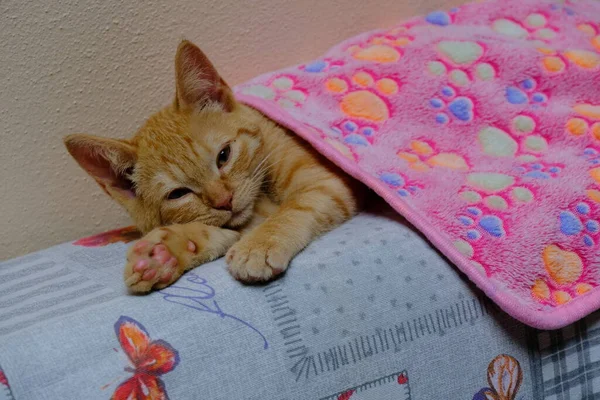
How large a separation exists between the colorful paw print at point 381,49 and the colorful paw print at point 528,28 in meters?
0.27

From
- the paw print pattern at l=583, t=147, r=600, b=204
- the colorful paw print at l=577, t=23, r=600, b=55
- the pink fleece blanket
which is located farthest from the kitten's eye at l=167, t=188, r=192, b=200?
the colorful paw print at l=577, t=23, r=600, b=55

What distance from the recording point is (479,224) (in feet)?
3.20

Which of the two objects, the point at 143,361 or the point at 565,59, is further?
the point at 565,59

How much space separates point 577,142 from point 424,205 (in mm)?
412

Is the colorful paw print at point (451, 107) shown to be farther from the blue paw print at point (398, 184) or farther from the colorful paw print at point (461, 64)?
the blue paw print at point (398, 184)

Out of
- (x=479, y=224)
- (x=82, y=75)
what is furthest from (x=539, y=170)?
(x=82, y=75)

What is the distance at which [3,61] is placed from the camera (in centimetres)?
118

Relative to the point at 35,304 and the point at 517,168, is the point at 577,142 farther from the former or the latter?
the point at 35,304

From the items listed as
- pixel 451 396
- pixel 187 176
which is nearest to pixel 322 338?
pixel 451 396

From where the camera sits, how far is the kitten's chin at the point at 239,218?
110 cm

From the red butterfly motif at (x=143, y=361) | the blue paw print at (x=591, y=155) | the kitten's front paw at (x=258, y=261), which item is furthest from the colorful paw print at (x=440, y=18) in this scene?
the red butterfly motif at (x=143, y=361)

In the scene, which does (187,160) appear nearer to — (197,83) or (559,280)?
(197,83)

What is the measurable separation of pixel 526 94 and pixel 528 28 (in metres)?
0.31

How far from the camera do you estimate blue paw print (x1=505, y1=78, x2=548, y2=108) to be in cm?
129
